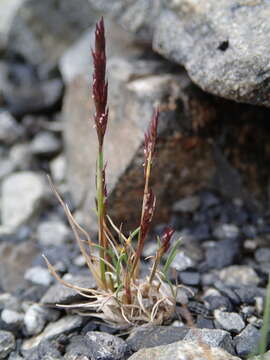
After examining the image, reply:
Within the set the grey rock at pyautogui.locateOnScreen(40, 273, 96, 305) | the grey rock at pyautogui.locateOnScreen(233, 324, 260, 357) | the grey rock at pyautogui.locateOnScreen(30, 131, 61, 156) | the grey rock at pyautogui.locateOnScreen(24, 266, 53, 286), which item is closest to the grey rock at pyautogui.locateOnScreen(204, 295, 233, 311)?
the grey rock at pyautogui.locateOnScreen(233, 324, 260, 357)

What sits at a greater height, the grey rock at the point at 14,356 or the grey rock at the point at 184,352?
the grey rock at the point at 184,352

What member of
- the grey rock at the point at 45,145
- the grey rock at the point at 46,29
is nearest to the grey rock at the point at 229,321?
the grey rock at the point at 45,145

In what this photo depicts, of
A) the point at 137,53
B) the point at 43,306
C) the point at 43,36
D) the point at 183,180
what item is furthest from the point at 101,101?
the point at 43,36

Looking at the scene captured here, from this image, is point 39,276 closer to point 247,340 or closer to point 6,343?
point 6,343

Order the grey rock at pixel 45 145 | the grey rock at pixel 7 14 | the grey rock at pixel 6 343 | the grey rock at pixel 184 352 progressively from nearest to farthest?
the grey rock at pixel 184 352
the grey rock at pixel 6 343
the grey rock at pixel 45 145
the grey rock at pixel 7 14

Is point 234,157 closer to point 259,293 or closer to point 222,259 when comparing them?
point 222,259

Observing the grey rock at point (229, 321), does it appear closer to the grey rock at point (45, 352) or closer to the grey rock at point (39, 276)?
the grey rock at point (45, 352)
